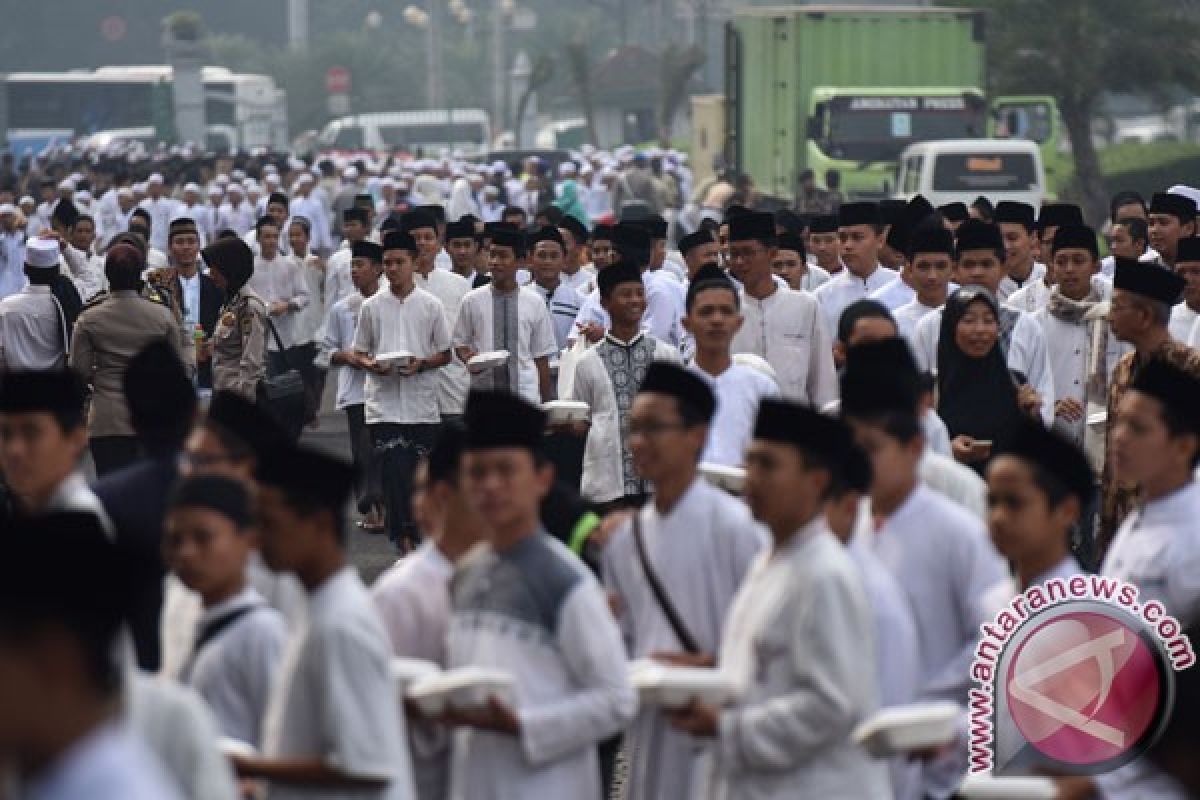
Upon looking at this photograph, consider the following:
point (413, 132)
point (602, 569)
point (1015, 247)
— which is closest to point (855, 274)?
point (1015, 247)

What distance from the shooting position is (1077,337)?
12.6 m

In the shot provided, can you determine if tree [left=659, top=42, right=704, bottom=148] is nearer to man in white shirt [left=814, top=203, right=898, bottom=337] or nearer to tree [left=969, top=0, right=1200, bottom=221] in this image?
tree [left=969, top=0, right=1200, bottom=221]

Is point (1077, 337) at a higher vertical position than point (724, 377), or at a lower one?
lower

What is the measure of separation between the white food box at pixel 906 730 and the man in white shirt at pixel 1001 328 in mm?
4366

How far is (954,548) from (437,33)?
8037cm

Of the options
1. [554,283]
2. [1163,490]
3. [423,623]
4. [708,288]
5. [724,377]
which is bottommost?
[554,283]

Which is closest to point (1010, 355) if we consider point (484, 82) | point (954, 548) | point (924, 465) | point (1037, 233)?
point (924, 465)

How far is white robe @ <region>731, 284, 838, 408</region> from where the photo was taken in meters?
12.2

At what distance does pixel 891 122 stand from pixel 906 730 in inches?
1149

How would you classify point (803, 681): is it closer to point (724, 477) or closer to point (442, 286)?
point (724, 477)

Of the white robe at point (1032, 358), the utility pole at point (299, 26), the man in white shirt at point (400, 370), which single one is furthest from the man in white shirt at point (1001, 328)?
the utility pole at point (299, 26)

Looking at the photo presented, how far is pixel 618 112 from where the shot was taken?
97438 mm

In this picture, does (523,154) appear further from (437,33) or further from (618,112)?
(618,112)

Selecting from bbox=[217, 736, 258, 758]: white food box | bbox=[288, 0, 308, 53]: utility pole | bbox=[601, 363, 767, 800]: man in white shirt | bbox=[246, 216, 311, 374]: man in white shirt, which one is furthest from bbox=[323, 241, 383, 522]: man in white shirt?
bbox=[288, 0, 308, 53]: utility pole
